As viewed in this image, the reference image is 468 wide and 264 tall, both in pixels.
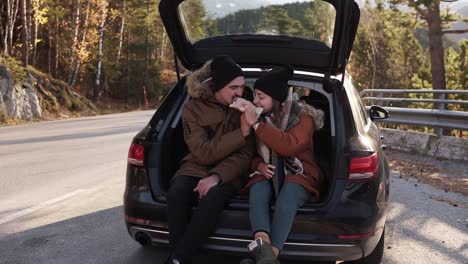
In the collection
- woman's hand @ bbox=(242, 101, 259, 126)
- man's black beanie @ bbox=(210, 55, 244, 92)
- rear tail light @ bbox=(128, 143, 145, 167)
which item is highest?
man's black beanie @ bbox=(210, 55, 244, 92)

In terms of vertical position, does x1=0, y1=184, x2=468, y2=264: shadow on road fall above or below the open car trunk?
below

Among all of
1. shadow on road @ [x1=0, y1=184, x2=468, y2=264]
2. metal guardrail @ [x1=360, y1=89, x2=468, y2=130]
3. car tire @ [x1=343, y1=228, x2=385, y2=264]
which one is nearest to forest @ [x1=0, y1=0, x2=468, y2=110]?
car tire @ [x1=343, y1=228, x2=385, y2=264]

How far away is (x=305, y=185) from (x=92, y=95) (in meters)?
34.2

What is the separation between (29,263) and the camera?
13.4 ft

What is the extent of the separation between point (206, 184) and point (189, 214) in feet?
0.80

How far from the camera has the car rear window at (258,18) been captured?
4463mm

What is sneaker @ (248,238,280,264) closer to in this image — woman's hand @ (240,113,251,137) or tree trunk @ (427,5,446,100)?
woman's hand @ (240,113,251,137)

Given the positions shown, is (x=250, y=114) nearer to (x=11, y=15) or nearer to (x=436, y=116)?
(x=436, y=116)

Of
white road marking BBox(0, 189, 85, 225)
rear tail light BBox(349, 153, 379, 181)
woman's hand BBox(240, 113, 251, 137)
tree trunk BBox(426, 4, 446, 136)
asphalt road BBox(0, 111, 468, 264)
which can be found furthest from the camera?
tree trunk BBox(426, 4, 446, 136)

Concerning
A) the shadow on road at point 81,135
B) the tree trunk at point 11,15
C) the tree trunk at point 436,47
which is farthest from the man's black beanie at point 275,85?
the tree trunk at point 11,15

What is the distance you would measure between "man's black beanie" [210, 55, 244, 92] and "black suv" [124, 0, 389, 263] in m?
0.53

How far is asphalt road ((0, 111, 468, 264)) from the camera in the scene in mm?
4375

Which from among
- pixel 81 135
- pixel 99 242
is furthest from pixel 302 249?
pixel 81 135

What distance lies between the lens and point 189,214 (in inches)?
144
